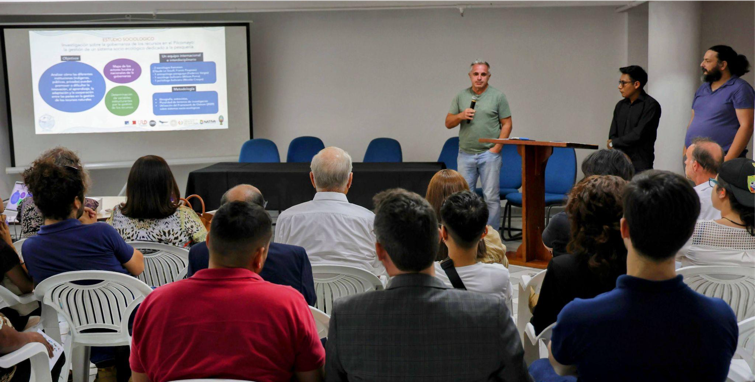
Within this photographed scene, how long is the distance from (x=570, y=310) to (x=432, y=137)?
6.33m

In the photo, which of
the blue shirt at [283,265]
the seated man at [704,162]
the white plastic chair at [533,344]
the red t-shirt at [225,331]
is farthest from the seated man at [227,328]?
the seated man at [704,162]

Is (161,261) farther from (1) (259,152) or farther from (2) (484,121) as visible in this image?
(1) (259,152)

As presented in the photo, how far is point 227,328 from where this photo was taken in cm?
147

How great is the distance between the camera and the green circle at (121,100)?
7.11m

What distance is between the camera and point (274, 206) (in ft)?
18.8

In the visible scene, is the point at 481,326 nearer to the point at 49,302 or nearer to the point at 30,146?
the point at 49,302

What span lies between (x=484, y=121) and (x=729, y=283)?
12.0ft

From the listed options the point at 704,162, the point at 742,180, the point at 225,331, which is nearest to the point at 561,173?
the point at 704,162

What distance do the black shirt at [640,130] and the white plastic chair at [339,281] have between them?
3.60 m

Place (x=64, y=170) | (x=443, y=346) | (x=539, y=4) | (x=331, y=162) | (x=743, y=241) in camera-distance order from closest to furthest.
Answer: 1. (x=443, y=346)
2. (x=743, y=241)
3. (x=64, y=170)
4. (x=331, y=162)
5. (x=539, y=4)

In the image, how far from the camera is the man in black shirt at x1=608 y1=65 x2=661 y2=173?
519 cm

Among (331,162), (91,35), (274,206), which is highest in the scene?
(91,35)

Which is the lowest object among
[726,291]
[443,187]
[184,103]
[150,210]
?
[726,291]

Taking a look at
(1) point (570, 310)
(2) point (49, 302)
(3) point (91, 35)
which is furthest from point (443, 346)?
(3) point (91, 35)
